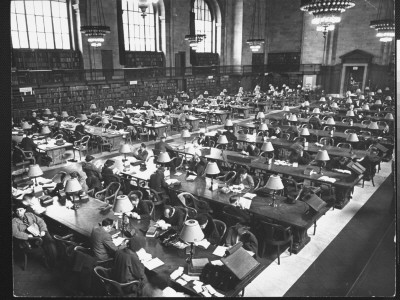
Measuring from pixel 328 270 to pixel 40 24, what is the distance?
17.5m

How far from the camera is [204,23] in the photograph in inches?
1022

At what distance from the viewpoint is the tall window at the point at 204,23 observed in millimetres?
25266

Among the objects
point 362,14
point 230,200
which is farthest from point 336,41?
point 230,200

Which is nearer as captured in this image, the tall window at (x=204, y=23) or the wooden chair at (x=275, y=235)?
the wooden chair at (x=275, y=235)

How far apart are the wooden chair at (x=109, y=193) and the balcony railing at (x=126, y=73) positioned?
1037cm

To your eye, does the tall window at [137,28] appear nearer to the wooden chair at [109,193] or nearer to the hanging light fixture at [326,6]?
the hanging light fixture at [326,6]

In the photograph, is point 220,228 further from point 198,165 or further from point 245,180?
point 198,165

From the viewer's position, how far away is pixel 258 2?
27984mm

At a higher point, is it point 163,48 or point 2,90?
point 163,48

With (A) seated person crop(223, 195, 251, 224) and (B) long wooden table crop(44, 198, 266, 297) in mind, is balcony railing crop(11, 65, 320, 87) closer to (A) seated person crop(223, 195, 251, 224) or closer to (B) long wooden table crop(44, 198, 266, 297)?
(B) long wooden table crop(44, 198, 266, 297)

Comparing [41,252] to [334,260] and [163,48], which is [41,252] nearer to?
[334,260]

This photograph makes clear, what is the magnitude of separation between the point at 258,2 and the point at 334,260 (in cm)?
2616

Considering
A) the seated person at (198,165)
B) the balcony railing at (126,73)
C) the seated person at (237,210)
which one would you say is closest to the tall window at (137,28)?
the balcony railing at (126,73)

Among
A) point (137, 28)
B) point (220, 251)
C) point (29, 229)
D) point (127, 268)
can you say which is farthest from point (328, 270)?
point (137, 28)
